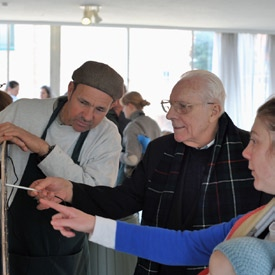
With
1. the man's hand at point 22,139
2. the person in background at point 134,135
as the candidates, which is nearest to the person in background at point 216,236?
the man's hand at point 22,139

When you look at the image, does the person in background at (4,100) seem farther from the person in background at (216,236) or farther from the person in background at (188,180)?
the person in background at (216,236)

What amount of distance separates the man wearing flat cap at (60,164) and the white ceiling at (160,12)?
6444 mm

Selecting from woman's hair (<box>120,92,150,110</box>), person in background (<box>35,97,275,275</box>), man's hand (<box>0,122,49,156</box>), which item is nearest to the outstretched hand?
person in background (<box>35,97,275,275</box>)

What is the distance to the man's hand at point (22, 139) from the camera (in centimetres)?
216

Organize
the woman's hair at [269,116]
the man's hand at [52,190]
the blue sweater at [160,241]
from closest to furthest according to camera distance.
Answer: the woman's hair at [269,116] → the blue sweater at [160,241] → the man's hand at [52,190]

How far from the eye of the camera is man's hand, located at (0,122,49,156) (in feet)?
7.09

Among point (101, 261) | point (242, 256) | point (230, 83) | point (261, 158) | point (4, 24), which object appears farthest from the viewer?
point (230, 83)

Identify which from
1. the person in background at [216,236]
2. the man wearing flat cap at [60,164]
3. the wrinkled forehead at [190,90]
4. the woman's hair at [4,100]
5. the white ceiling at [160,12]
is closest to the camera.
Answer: the person in background at [216,236]

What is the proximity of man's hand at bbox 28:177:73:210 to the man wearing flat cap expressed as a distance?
108 mm

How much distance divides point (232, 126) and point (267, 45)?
39.9ft

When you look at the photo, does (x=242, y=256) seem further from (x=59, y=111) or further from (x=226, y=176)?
(x=59, y=111)

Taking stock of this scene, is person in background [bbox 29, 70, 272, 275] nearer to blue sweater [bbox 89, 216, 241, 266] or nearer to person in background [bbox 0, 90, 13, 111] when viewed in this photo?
blue sweater [bbox 89, 216, 241, 266]

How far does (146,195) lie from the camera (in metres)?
2.27

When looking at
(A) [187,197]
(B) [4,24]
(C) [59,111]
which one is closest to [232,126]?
(A) [187,197]
